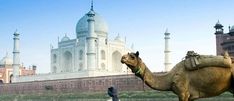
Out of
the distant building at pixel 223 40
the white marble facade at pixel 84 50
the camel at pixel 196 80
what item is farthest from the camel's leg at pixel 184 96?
the white marble facade at pixel 84 50

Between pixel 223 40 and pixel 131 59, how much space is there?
24496 millimetres

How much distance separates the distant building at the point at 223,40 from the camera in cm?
2515

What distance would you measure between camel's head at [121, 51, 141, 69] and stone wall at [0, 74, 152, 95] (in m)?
20.2

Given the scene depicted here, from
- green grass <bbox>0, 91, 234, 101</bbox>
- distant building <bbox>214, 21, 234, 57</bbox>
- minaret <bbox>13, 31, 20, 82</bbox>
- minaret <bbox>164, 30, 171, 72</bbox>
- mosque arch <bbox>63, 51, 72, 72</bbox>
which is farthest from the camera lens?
mosque arch <bbox>63, 51, 72, 72</bbox>

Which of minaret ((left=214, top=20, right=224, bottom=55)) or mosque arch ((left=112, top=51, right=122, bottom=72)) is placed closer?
minaret ((left=214, top=20, right=224, bottom=55))

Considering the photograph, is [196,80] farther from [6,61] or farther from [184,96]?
[6,61]

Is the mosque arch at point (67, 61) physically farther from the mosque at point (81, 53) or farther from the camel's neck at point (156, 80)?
the camel's neck at point (156, 80)

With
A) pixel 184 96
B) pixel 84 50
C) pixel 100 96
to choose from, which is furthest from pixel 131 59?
pixel 84 50

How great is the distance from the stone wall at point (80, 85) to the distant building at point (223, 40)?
5835 mm

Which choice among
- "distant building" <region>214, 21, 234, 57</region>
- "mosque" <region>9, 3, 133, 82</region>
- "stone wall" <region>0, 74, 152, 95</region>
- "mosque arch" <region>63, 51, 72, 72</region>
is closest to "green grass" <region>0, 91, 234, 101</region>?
"stone wall" <region>0, 74, 152, 95</region>

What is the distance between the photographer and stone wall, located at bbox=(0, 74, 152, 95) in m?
27.3

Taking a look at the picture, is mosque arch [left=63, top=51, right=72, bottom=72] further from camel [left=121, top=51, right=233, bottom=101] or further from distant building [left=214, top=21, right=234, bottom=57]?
camel [left=121, top=51, right=233, bottom=101]

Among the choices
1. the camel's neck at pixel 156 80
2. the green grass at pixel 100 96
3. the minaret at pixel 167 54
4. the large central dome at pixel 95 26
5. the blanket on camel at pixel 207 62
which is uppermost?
the large central dome at pixel 95 26

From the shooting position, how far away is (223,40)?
1074 inches
